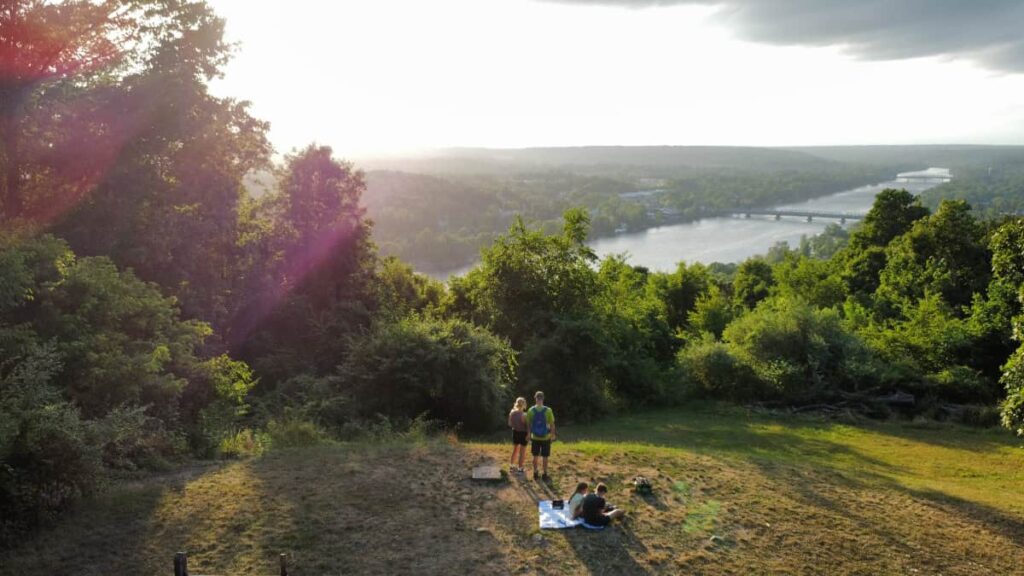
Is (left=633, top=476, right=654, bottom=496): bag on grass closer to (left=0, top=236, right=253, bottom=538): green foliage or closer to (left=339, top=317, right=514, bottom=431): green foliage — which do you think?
(left=339, top=317, right=514, bottom=431): green foliage

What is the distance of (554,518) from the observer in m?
10.7

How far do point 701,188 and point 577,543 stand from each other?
192 meters

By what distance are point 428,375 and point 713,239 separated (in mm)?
119824

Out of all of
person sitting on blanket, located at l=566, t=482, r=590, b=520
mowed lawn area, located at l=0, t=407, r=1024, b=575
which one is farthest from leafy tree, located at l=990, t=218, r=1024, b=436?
person sitting on blanket, located at l=566, t=482, r=590, b=520

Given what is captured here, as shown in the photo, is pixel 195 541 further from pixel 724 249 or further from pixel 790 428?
pixel 724 249

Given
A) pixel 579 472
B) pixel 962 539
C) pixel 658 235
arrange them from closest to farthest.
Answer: pixel 962 539 < pixel 579 472 < pixel 658 235

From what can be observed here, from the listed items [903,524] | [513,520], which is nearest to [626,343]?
[903,524]

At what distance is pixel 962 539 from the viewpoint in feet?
36.8

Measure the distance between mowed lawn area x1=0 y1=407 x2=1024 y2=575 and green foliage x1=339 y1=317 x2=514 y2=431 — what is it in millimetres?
3877

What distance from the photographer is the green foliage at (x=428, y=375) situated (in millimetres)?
18359

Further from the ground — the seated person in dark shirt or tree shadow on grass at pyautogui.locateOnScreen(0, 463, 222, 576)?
tree shadow on grass at pyautogui.locateOnScreen(0, 463, 222, 576)

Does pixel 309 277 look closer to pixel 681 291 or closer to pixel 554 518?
pixel 554 518

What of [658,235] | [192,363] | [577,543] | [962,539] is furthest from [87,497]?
[658,235]

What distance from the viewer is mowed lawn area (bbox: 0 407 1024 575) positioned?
9.26m
